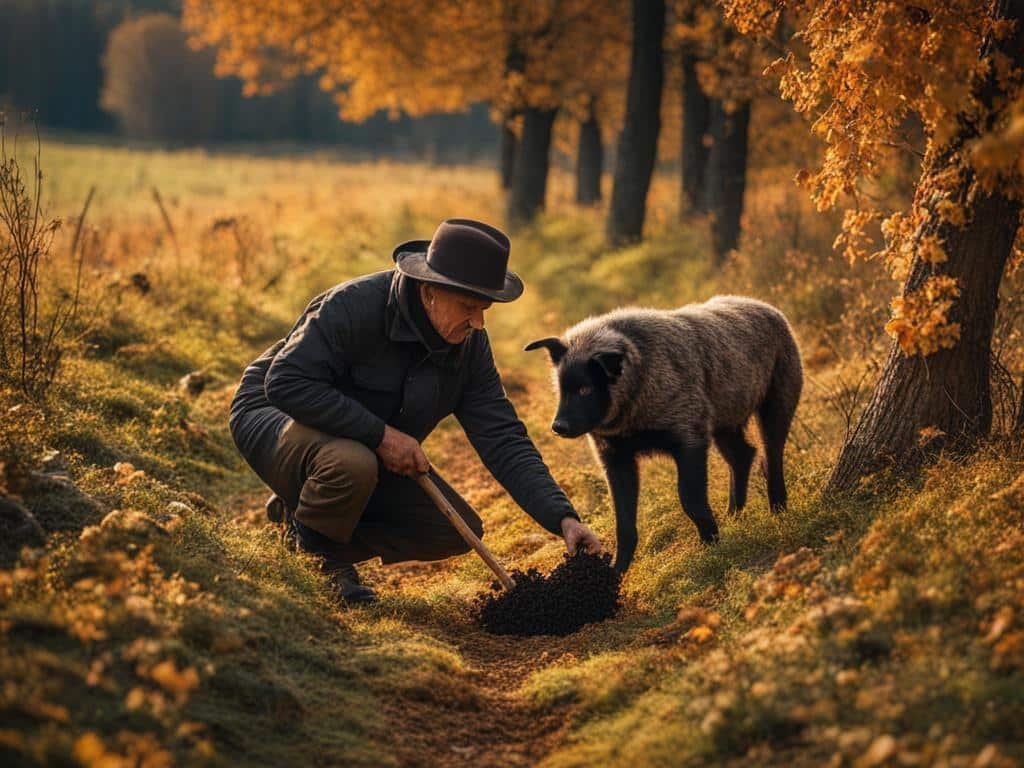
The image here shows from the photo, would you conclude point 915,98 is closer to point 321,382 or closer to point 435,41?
point 321,382

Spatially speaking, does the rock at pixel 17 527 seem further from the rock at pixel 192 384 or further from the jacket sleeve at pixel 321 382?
the rock at pixel 192 384

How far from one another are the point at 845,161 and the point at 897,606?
9.80ft

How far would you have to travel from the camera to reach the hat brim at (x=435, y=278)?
5.72 metres

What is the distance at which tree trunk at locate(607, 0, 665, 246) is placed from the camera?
16047mm

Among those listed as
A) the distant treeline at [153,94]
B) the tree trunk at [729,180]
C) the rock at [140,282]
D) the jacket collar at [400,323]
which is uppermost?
the distant treeline at [153,94]

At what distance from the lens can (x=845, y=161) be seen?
612 centimetres

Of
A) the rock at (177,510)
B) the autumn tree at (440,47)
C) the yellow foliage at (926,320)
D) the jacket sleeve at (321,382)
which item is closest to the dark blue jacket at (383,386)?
the jacket sleeve at (321,382)

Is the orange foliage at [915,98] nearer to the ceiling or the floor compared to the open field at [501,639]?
nearer to the ceiling

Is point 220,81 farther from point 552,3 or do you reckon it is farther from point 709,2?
point 709,2

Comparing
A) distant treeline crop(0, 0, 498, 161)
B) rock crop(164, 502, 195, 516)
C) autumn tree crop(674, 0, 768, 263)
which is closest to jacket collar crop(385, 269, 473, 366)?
rock crop(164, 502, 195, 516)

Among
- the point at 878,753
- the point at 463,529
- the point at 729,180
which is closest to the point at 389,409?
the point at 463,529

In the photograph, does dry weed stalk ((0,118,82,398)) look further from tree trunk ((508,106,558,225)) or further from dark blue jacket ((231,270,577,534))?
tree trunk ((508,106,558,225))

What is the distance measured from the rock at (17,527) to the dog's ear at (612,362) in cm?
347

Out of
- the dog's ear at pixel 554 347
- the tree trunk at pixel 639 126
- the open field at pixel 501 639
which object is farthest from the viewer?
the tree trunk at pixel 639 126
